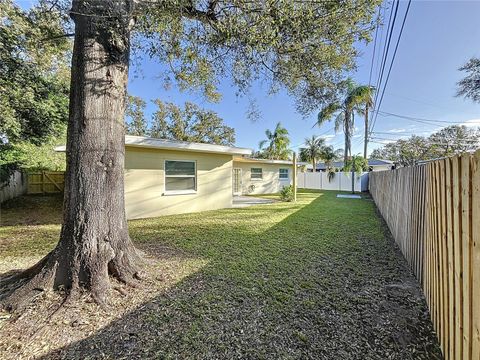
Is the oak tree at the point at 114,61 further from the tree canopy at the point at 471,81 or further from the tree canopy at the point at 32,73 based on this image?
the tree canopy at the point at 471,81

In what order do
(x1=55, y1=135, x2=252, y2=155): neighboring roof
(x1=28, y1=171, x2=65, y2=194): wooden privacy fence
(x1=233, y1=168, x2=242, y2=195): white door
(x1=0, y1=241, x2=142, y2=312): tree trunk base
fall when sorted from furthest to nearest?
(x1=233, y1=168, x2=242, y2=195): white door, (x1=28, y1=171, x2=65, y2=194): wooden privacy fence, (x1=55, y1=135, x2=252, y2=155): neighboring roof, (x1=0, y1=241, x2=142, y2=312): tree trunk base

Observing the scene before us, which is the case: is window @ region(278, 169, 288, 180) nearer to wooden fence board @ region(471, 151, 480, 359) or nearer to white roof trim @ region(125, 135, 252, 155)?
white roof trim @ region(125, 135, 252, 155)

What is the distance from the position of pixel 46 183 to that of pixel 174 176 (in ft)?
37.1

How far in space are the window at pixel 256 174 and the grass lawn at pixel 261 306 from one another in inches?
499

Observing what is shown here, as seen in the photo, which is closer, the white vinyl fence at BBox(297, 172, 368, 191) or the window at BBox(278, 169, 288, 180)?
the white vinyl fence at BBox(297, 172, 368, 191)

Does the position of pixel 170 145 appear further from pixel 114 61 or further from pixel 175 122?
pixel 175 122

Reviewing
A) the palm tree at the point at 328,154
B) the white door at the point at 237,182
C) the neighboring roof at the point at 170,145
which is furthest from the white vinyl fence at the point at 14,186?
the palm tree at the point at 328,154

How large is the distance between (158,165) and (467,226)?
8532mm

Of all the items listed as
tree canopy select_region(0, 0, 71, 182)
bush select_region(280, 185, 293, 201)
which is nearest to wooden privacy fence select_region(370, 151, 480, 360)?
tree canopy select_region(0, 0, 71, 182)

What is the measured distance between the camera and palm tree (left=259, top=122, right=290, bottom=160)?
25.5 m

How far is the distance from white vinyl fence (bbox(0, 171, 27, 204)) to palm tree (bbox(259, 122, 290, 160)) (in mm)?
20175

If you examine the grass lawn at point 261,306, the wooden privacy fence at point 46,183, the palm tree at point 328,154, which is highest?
the palm tree at point 328,154

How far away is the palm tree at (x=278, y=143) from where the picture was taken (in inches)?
1002

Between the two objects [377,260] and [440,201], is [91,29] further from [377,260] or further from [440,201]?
[377,260]
